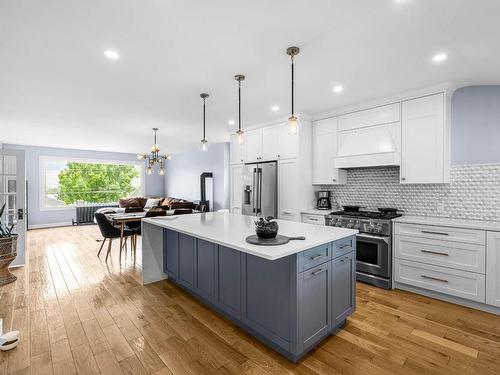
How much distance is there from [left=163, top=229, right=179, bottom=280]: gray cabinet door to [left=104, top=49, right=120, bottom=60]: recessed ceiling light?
2.01 m

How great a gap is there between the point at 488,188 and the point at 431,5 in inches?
92.1

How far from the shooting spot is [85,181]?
8.57m

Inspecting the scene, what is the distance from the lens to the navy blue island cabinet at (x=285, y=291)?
1.86 metres

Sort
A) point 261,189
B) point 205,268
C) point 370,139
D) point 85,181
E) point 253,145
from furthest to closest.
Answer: point 85,181
point 253,145
point 261,189
point 370,139
point 205,268

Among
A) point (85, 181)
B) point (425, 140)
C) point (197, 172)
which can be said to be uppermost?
point (425, 140)

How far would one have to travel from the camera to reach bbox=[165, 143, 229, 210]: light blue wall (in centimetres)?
759

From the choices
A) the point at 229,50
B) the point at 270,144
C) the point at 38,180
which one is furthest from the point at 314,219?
the point at 38,180

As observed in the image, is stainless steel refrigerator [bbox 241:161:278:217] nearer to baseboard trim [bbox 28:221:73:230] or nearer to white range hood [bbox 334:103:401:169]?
white range hood [bbox 334:103:401:169]

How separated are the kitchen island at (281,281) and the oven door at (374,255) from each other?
1.04 metres

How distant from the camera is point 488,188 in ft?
9.80

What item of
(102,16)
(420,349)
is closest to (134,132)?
(102,16)


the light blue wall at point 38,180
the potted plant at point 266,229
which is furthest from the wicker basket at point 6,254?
the light blue wall at point 38,180

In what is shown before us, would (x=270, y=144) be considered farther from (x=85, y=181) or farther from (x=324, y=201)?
(x=85, y=181)

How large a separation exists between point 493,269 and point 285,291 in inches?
89.9
